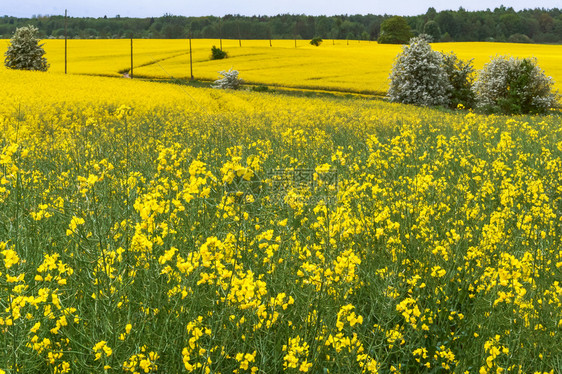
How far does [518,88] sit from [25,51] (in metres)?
37.8

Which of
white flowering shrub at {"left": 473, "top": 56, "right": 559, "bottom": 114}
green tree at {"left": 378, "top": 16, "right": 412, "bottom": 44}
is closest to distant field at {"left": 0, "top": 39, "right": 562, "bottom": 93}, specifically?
white flowering shrub at {"left": 473, "top": 56, "right": 559, "bottom": 114}

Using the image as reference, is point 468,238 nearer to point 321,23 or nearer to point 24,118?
point 24,118

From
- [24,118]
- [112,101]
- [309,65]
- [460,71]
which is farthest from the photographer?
[309,65]

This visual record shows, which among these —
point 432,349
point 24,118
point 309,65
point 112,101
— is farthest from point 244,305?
point 309,65

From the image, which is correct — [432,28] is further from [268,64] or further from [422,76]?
[422,76]

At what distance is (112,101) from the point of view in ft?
57.3

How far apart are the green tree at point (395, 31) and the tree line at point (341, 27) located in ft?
5.46

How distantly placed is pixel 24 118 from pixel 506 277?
44.1ft

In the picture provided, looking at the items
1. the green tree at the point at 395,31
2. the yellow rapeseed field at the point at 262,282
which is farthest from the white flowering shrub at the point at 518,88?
the green tree at the point at 395,31

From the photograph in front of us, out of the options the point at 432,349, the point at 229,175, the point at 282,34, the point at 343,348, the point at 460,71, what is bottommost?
the point at 432,349

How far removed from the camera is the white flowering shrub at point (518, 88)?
24969 mm

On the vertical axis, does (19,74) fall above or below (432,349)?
above

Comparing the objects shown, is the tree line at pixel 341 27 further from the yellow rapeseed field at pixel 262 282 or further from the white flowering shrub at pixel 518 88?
the yellow rapeseed field at pixel 262 282

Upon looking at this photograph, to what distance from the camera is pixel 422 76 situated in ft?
94.0
